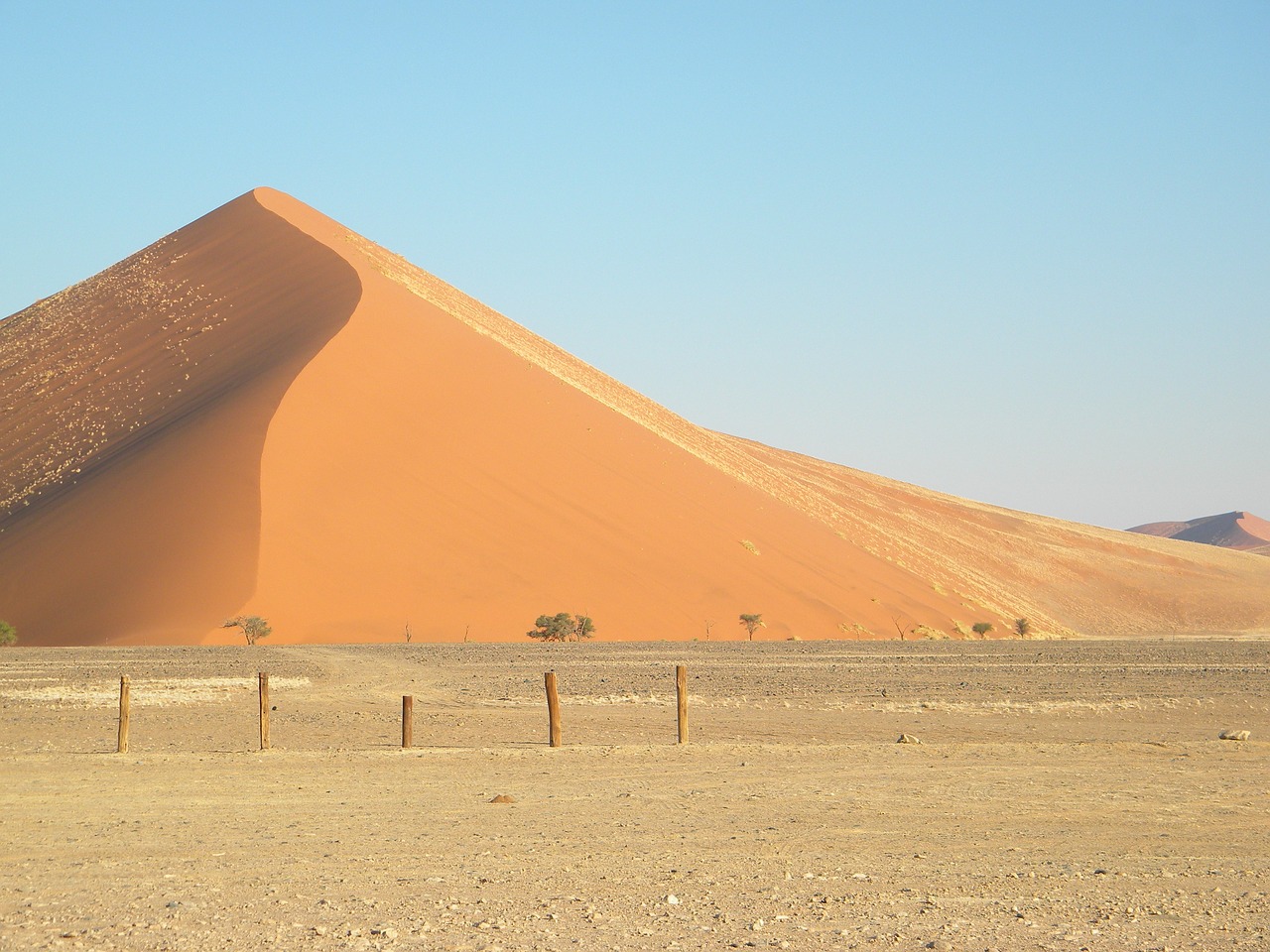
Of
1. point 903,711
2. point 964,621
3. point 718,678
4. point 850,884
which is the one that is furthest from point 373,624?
point 850,884

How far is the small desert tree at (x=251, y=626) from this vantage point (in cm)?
3056

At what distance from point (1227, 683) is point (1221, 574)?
2397 inches

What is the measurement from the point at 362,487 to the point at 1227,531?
153255 millimetres

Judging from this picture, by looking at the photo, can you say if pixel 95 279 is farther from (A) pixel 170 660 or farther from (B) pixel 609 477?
(A) pixel 170 660

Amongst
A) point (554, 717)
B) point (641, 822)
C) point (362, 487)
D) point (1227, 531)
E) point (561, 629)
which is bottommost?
Result: point (641, 822)

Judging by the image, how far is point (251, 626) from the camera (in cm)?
3053

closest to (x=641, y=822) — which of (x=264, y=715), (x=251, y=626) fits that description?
(x=264, y=715)

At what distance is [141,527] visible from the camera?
34500mm

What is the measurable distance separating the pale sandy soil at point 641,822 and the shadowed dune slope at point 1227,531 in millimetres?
150313

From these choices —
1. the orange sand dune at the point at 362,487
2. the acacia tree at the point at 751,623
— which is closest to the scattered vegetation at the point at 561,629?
the orange sand dune at the point at 362,487

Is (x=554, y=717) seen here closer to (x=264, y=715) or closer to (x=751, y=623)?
(x=264, y=715)

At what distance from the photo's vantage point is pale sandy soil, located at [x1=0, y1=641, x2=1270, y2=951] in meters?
7.00

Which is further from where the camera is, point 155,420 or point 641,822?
point 155,420

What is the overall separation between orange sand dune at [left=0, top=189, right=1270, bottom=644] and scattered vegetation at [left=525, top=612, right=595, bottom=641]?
535 millimetres
